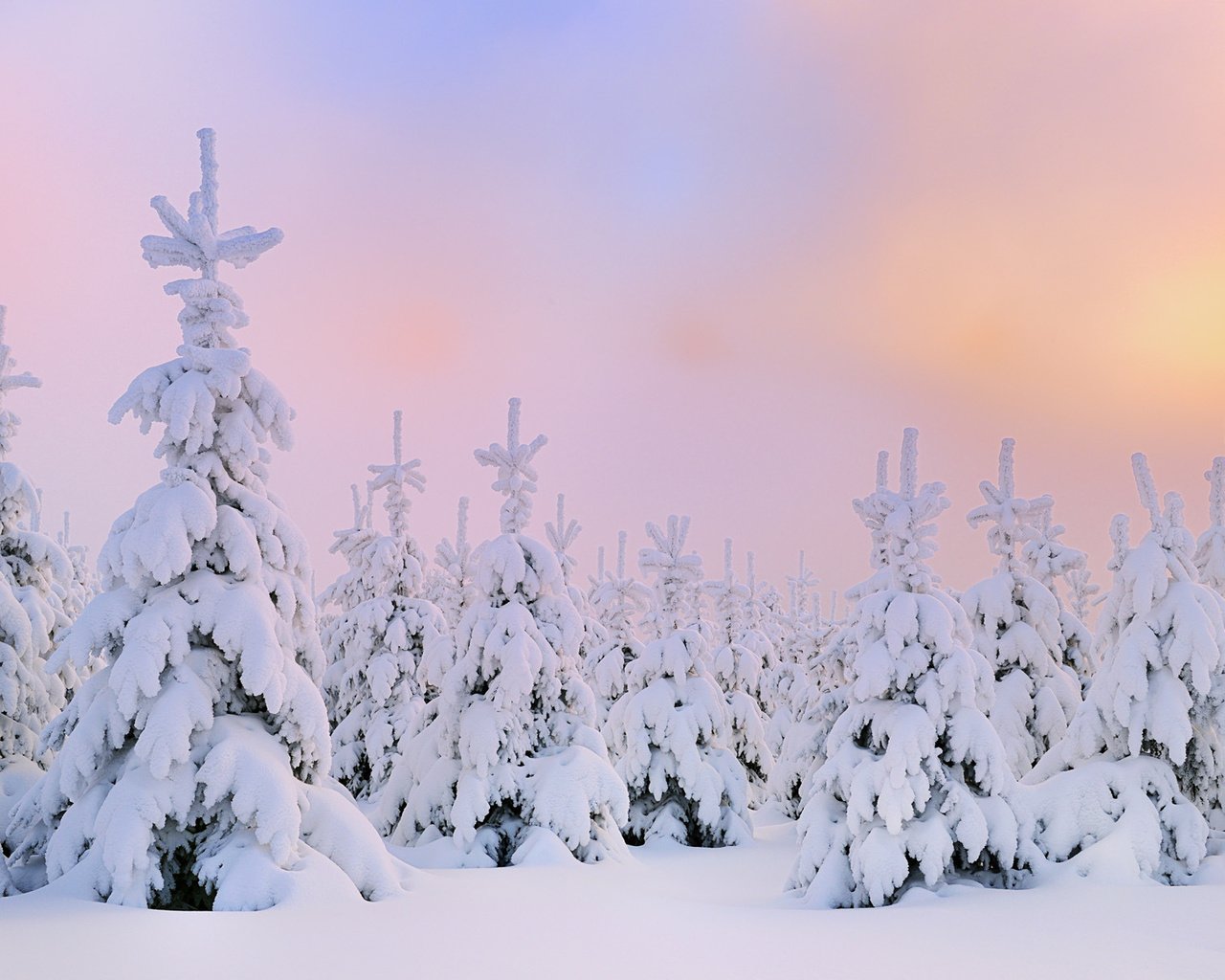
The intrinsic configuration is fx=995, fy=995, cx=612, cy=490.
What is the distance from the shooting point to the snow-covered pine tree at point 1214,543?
2025 cm

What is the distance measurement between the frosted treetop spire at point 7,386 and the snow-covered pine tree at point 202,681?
542cm

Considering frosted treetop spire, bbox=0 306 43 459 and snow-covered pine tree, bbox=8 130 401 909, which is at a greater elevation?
frosted treetop spire, bbox=0 306 43 459

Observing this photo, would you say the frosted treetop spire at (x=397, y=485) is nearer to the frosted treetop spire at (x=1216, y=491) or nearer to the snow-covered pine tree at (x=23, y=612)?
the snow-covered pine tree at (x=23, y=612)

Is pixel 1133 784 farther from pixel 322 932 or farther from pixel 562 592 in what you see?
pixel 322 932

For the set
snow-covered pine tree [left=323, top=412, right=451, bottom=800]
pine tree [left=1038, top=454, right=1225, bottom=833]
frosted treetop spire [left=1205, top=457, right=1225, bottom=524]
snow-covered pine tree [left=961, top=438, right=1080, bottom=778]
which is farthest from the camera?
snow-covered pine tree [left=323, top=412, right=451, bottom=800]

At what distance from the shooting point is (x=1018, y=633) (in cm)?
2233

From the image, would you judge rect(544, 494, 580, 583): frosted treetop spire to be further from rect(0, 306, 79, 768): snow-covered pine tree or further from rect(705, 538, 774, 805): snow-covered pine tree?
rect(0, 306, 79, 768): snow-covered pine tree

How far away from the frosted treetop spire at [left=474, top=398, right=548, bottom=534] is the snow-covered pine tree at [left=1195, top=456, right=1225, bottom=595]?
1370cm

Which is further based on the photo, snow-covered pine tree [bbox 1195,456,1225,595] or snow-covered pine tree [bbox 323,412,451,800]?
snow-covered pine tree [bbox 323,412,451,800]

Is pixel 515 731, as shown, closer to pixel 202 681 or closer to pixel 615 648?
pixel 202 681

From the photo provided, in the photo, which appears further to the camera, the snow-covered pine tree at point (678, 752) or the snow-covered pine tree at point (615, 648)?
the snow-covered pine tree at point (615, 648)

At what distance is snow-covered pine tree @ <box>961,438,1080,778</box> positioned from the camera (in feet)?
71.5

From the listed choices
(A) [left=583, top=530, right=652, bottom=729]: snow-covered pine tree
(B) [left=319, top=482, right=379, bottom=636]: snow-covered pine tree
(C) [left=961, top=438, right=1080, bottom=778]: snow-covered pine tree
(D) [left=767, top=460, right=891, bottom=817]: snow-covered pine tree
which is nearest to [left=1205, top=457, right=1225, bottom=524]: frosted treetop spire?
(C) [left=961, top=438, right=1080, bottom=778]: snow-covered pine tree

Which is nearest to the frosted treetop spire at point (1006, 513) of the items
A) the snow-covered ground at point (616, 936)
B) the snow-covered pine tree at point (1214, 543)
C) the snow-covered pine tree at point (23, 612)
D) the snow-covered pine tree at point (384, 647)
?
the snow-covered pine tree at point (1214, 543)
